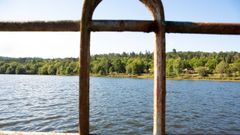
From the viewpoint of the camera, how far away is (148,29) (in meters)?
2.56

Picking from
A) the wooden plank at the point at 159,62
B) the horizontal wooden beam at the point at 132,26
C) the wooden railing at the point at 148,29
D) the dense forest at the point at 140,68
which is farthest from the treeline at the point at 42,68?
the wooden plank at the point at 159,62

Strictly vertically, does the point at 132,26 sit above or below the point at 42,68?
below

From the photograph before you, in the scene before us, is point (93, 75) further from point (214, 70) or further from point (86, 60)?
point (86, 60)

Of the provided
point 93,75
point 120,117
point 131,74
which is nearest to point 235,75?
point 131,74

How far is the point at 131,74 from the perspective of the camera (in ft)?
561

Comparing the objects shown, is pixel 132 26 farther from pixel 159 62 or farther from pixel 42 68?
pixel 42 68

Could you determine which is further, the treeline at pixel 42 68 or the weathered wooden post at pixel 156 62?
the treeline at pixel 42 68

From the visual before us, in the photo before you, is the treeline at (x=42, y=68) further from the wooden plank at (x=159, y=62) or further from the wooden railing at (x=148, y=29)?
the wooden plank at (x=159, y=62)

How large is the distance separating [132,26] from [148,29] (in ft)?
0.47

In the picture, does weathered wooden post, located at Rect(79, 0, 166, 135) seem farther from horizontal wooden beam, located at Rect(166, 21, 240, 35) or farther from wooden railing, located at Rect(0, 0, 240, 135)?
horizontal wooden beam, located at Rect(166, 21, 240, 35)

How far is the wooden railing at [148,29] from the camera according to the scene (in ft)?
8.15

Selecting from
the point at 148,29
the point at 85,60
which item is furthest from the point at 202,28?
the point at 85,60

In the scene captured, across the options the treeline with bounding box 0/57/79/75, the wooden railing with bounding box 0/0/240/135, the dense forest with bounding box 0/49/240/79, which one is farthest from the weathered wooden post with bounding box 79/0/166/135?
the treeline with bounding box 0/57/79/75

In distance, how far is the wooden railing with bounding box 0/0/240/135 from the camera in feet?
8.15
